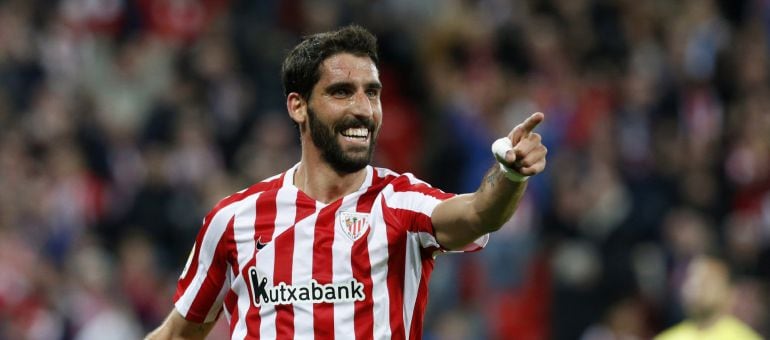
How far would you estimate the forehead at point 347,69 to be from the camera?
4539mm

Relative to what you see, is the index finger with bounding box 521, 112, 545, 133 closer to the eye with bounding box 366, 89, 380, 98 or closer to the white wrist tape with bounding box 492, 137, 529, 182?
the white wrist tape with bounding box 492, 137, 529, 182

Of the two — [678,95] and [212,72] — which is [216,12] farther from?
[678,95]

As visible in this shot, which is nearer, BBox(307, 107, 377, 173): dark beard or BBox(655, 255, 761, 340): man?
BBox(307, 107, 377, 173): dark beard

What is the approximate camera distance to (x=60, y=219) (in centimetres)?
1194

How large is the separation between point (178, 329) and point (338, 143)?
0.96 m

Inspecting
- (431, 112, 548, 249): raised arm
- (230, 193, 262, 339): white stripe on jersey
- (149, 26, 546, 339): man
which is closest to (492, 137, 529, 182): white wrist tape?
(431, 112, 548, 249): raised arm

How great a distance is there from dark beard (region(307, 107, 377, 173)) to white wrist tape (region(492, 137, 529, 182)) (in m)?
0.71

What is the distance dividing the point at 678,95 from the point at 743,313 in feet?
7.10

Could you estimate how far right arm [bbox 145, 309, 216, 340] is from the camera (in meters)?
4.96

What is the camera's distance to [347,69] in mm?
4559

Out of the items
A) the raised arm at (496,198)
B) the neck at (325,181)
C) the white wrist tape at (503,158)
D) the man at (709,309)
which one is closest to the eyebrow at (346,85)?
the neck at (325,181)

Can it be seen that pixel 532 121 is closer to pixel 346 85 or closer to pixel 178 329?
pixel 346 85

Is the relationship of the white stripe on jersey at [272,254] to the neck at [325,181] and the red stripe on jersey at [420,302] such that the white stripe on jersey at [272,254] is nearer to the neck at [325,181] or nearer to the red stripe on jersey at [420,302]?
the neck at [325,181]

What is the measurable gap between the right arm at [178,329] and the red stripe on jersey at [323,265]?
67cm
